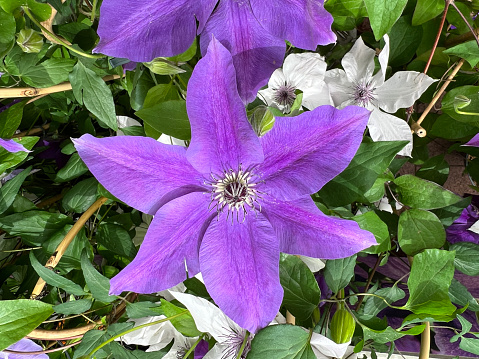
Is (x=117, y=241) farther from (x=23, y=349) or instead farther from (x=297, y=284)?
(x=297, y=284)

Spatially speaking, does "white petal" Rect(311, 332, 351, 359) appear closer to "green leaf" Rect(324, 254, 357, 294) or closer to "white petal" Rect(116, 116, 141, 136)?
"green leaf" Rect(324, 254, 357, 294)

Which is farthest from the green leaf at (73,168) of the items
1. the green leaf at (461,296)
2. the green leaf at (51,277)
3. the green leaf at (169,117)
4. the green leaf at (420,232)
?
the green leaf at (461,296)

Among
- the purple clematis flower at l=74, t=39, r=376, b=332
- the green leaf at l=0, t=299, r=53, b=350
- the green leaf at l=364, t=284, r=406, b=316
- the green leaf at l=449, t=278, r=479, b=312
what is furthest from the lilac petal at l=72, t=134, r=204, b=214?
the green leaf at l=449, t=278, r=479, b=312

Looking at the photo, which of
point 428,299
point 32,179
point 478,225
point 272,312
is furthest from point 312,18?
point 32,179

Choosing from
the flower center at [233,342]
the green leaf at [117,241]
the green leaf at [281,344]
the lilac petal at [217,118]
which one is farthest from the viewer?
the green leaf at [117,241]

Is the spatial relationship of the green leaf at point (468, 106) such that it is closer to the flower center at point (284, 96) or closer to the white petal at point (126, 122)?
the flower center at point (284, 96)

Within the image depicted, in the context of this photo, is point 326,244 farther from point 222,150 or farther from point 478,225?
point 478,225

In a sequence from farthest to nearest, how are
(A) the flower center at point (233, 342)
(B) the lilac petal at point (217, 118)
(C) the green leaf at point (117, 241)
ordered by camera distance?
(C) the green leaf at point (117, 241)
(A) the flower center at point (233, 342)
(B) the lilac petal at point (217, 118)
